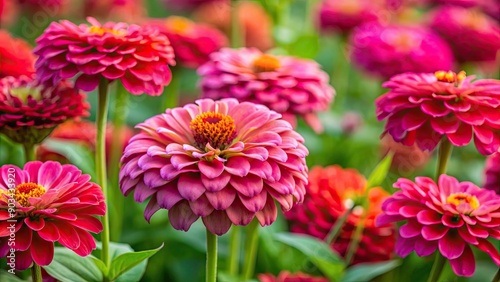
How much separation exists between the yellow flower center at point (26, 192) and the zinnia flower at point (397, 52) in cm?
80

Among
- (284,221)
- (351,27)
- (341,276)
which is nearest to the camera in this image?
(341,276)

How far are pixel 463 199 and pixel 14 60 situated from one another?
639 mm

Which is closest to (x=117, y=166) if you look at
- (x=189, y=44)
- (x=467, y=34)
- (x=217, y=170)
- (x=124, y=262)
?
(x=189, y=44)

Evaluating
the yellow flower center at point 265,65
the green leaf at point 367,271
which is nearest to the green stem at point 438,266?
the green leaf at point 367,271

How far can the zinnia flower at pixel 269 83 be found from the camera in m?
0.97

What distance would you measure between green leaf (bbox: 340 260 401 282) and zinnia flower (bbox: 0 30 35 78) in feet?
1.74

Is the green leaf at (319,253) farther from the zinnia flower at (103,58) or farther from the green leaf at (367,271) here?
the zinnia flower at (103,58)

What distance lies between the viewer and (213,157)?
27.2 inches

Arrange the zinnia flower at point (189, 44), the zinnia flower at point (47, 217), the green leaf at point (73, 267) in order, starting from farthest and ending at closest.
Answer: the zinnia flower at point (189, 44), the green leaf at point (73, 267), the zinnia flower at point (47, 217)

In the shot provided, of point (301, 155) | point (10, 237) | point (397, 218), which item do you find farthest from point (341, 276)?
point (10, 237)

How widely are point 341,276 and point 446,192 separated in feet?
0.80

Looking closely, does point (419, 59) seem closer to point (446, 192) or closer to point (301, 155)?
point (446, 192)

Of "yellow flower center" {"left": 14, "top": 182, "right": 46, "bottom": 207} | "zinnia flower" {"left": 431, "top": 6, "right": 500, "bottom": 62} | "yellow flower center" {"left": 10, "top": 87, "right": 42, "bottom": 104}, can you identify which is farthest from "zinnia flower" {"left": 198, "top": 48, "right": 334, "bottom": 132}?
"zinnia flower" {"left": 431, "top": 6, "right": 500, "bottom": 62}

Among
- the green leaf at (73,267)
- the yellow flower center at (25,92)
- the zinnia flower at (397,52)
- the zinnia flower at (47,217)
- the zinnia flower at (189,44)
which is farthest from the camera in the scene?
the zinnia flower at (397,52)
